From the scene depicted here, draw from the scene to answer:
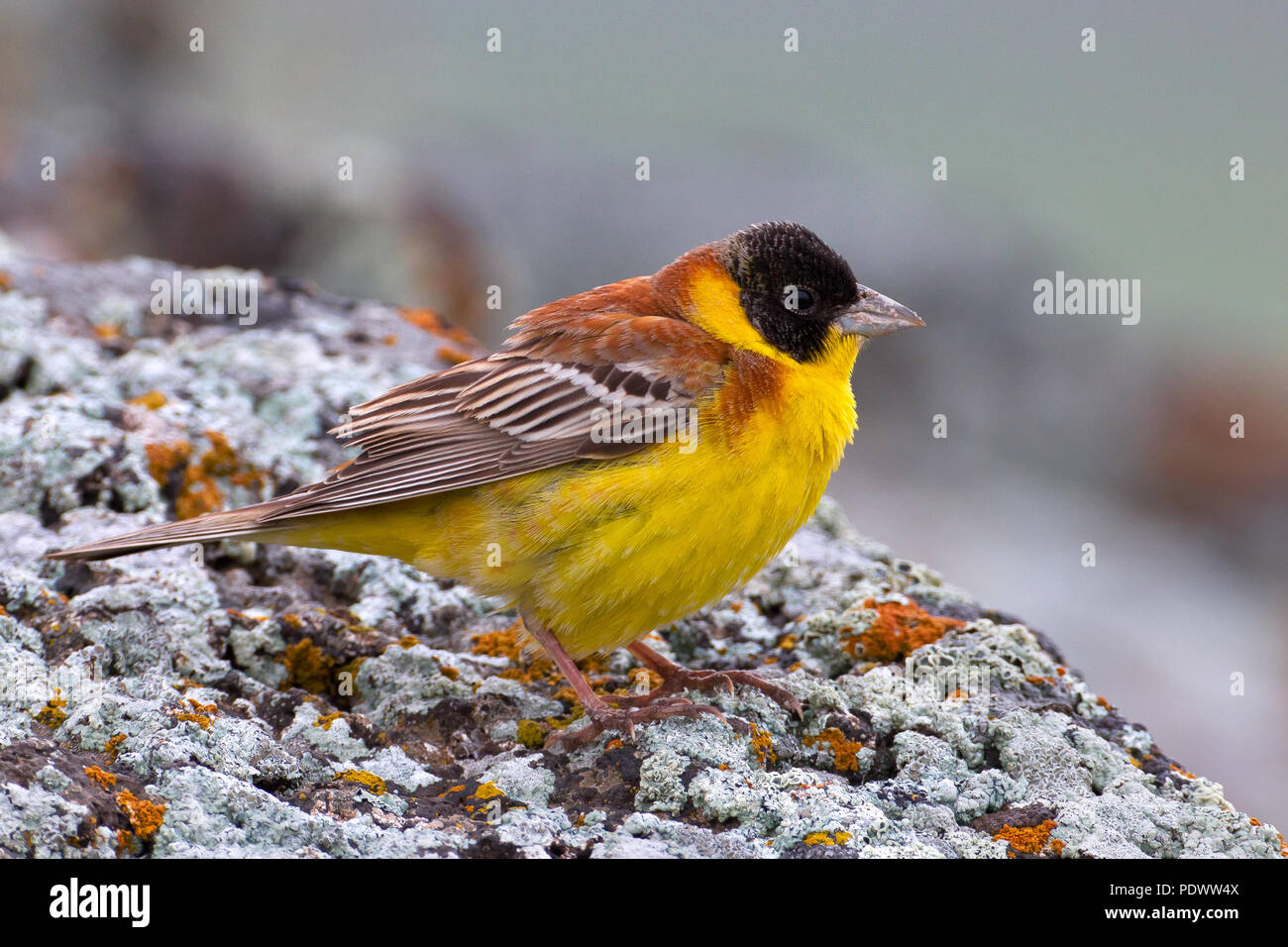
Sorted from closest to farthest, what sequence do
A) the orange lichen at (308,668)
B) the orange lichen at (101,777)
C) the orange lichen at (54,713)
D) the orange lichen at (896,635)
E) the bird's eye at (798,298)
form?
the orange lichen at (101,777), the orange lichen at (54,713), the orange lichen at (308,668), the orange lichen at (896,635), the bird's eye at (798,298)

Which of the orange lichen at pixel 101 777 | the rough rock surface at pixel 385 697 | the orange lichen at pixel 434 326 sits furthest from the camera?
the orange lichen at pixel 434 326

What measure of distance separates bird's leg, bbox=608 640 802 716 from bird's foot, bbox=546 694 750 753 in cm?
19

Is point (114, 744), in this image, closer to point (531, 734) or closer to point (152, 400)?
point (531, 734)

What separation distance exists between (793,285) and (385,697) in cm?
224

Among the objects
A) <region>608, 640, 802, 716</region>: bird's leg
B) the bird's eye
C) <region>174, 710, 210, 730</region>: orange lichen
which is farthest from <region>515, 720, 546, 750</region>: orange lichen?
the bird's eye

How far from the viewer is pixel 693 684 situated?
4398 mm

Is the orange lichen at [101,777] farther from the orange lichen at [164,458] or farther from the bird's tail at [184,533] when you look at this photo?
the orange lichen at [164,458]

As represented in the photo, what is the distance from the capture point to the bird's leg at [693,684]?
4.16 metres

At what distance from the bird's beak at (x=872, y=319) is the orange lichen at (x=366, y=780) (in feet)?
8.35

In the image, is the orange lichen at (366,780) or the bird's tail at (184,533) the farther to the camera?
the bird's tail at (184,533)

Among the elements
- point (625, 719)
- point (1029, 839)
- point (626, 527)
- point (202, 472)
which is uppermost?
point (202, 472)

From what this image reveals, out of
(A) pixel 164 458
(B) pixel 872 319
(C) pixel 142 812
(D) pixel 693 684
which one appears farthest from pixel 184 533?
(B) pixel 872 319

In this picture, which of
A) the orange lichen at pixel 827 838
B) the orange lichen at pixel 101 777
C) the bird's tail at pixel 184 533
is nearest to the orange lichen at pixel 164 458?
the bird's tail at pixel 184 533
